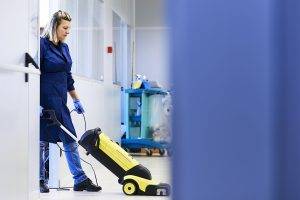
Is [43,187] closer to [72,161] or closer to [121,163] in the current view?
[72,161]

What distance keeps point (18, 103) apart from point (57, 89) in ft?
3.43

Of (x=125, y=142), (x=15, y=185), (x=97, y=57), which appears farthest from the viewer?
(x=125, y=142)

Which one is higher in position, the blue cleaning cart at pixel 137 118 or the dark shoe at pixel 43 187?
the blue cleaning cart at pixel 137 118

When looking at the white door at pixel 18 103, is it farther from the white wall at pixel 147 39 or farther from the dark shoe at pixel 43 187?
the white wall at pixel 147 39

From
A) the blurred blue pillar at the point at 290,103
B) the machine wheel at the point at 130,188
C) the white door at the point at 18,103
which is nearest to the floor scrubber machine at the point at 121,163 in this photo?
the machine wheel at the point at 130,188

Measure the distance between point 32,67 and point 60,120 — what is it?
0.93 m

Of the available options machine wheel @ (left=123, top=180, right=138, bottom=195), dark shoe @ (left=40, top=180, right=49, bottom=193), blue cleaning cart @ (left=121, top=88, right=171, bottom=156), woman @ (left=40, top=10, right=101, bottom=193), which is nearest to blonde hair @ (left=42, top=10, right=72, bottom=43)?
woman @ (left=40, top=10, right=101, bottom=193)

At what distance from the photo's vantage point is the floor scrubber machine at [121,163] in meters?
3.88

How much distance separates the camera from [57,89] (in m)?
3.99

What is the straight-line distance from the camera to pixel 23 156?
9.98ft

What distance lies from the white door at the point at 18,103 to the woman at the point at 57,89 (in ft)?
1.87

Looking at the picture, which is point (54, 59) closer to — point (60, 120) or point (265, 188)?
point (60, 120)

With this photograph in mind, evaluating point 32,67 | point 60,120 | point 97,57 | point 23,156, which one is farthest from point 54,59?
point 97,57

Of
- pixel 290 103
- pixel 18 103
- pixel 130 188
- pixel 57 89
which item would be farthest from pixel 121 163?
pixel 290 103
